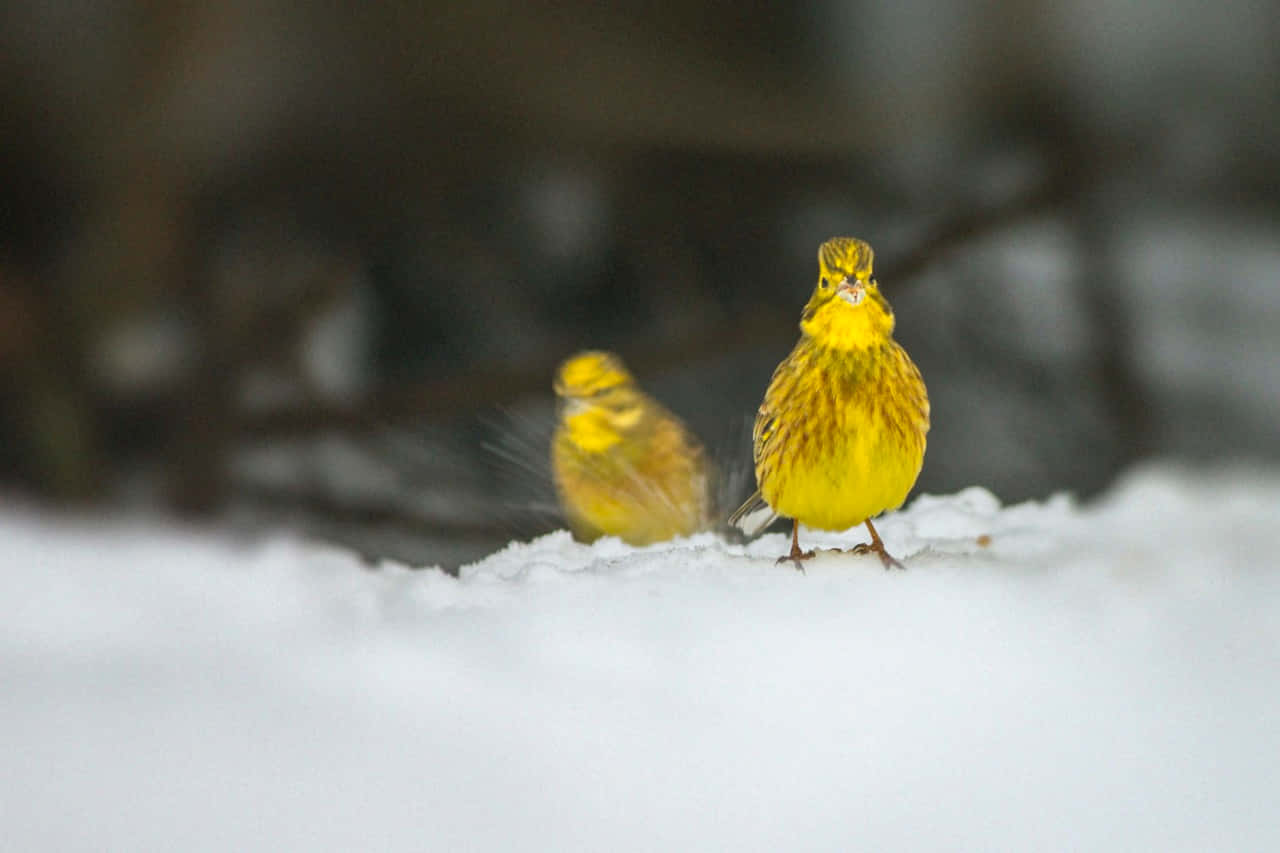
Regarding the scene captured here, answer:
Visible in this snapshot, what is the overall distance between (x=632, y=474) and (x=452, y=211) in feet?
0.84

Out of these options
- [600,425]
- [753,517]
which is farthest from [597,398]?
[753,517]

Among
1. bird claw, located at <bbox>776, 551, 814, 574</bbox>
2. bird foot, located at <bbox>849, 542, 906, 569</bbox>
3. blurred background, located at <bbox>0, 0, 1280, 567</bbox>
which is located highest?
blurred background, located at <bbox>0, 0, 1280, 567</bbox>

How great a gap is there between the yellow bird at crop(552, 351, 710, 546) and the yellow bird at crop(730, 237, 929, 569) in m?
0.07

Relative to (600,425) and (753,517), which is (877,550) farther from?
(600,425)

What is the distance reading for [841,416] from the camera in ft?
1.90

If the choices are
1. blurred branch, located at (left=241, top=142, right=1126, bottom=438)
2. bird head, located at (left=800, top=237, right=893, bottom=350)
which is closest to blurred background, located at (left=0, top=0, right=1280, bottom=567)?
blurred branch, located at (left=241, top=142, right=1126, bottom=438)

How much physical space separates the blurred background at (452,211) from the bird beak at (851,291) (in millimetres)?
155

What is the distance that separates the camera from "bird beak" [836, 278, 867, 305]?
602 mm

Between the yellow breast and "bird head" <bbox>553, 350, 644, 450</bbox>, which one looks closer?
the yellow breast

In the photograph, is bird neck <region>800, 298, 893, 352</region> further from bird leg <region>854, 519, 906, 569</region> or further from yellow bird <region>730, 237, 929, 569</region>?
bird leg <region>854, 519, 906, 569</region>

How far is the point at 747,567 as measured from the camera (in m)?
0.66

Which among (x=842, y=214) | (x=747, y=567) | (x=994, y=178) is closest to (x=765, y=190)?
(x=842, y=214)

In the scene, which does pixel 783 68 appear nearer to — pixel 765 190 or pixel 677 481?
pixel 765 190

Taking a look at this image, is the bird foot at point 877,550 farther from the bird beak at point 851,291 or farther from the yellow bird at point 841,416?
the bird beak at point 851,291
